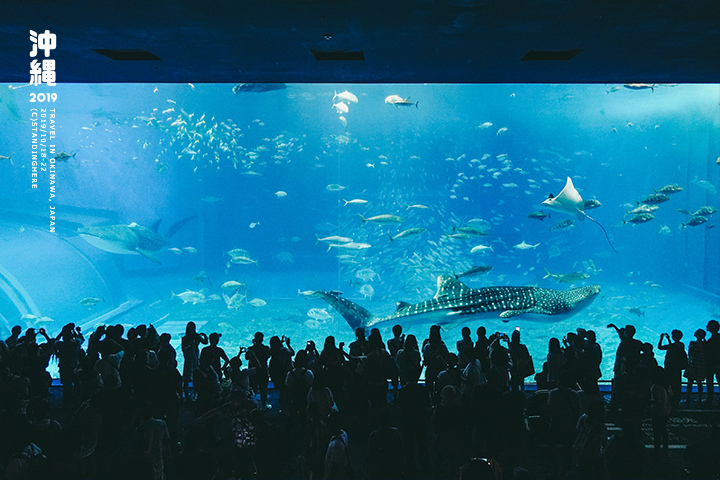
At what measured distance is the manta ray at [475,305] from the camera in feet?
32.2

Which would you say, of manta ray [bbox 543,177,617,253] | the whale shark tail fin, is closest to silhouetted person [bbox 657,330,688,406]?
the whale shark tail fin

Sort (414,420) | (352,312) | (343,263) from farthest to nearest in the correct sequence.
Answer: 1. (343,263)
2. (352,312)
3. (414,420)

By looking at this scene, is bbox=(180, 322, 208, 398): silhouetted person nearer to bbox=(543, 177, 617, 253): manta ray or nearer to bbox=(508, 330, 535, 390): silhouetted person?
bbox=(508, 330, 535, 390): silhouetted person

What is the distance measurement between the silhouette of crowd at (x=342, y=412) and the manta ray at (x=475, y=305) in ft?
10.1

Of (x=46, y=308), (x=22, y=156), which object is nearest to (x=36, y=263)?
(x=46, y=308)

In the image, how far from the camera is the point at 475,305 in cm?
1016

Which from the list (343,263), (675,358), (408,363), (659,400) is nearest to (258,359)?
(408,363)

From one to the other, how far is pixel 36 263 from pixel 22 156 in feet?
54.4

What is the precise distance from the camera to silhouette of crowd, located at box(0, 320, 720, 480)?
350cm

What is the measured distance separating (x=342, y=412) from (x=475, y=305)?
5.54 m

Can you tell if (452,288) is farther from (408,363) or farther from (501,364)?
(501,364)

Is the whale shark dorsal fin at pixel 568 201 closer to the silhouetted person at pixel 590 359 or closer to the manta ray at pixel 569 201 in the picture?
the manta ray at pixel 569 201
